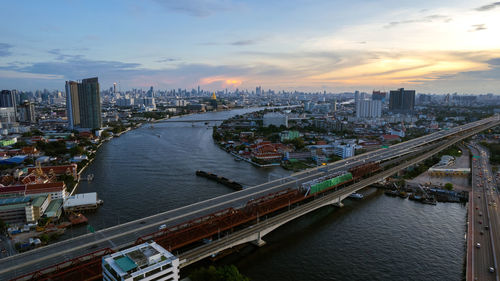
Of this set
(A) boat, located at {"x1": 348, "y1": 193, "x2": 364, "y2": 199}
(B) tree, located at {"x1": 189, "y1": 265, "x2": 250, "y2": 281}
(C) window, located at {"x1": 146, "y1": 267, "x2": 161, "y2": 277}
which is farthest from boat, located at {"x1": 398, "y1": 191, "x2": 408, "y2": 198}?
(C) window, located at {"x1": 146, "y1": 267, "x2": 161, "y2": 277}

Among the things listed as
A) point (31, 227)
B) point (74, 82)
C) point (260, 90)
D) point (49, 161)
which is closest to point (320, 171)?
point (31, 227)

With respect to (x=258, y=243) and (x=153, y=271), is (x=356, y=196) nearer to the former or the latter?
(x=258, y=243)

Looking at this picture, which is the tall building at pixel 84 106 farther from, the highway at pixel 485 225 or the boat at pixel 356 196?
the highway at pixel 485 225

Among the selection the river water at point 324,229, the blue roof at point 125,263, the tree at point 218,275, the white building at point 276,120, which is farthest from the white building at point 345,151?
the blue roof at point 125,263

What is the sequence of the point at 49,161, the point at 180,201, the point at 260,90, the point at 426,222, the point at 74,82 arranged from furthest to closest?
the point at 260,90
the point at 74,82
the point at 49,161
the point at 180,201
the point at 426,222

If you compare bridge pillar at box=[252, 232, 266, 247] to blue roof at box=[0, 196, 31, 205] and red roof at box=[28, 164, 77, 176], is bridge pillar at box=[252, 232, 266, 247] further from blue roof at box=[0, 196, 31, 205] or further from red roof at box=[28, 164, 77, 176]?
red roof at box=[28, 164, 77, 176]

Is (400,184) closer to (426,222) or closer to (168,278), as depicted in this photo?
(426,222)

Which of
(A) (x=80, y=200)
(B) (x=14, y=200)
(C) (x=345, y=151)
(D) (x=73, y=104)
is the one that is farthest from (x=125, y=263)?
(D) (x=73, y=104)
